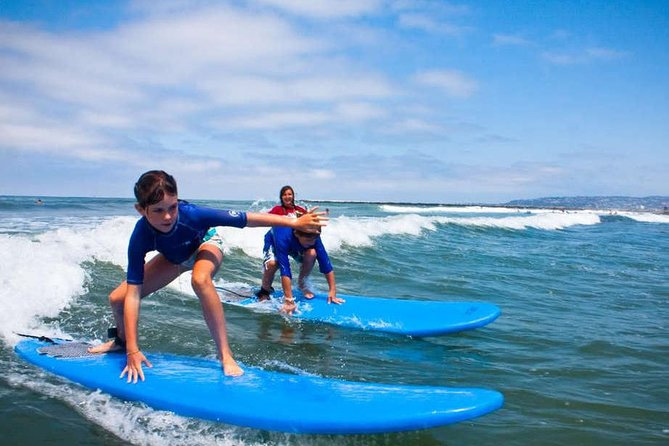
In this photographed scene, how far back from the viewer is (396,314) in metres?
6.06

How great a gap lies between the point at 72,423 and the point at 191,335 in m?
2.04

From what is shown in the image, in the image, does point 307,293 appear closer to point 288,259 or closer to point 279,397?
point 288,259

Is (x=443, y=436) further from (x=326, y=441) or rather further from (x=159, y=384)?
(x=159, y=384)

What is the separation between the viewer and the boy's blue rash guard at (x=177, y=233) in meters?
3.77

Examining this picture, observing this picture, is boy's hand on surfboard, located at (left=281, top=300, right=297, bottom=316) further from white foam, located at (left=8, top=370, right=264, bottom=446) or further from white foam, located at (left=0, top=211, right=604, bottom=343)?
white foam, located at (left=8, top=370, right=264, bottom=446)

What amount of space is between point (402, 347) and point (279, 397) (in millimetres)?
2334

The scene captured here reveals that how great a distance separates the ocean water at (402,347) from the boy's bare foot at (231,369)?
0.44 metres

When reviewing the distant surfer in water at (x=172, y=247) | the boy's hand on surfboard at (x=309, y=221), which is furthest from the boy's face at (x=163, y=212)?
the boy's hand on surfboard at (x=309, y=221)

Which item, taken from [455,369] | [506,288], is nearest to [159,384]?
[455,369]

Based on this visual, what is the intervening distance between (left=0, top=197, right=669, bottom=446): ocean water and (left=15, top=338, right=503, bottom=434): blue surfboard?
0.35 ft

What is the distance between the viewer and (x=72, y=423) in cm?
327

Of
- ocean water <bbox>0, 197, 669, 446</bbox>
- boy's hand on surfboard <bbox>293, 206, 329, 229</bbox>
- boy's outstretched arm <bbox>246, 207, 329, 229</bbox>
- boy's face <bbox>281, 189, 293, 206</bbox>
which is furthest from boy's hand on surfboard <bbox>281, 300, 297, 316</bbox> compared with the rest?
boy's hand on surfboard <bbox>293, 206, 329, 229</bbox>

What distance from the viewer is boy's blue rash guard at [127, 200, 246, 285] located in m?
3.77

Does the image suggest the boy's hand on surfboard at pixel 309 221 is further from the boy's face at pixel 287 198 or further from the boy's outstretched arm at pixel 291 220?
the boy's face at pixel 287 198
